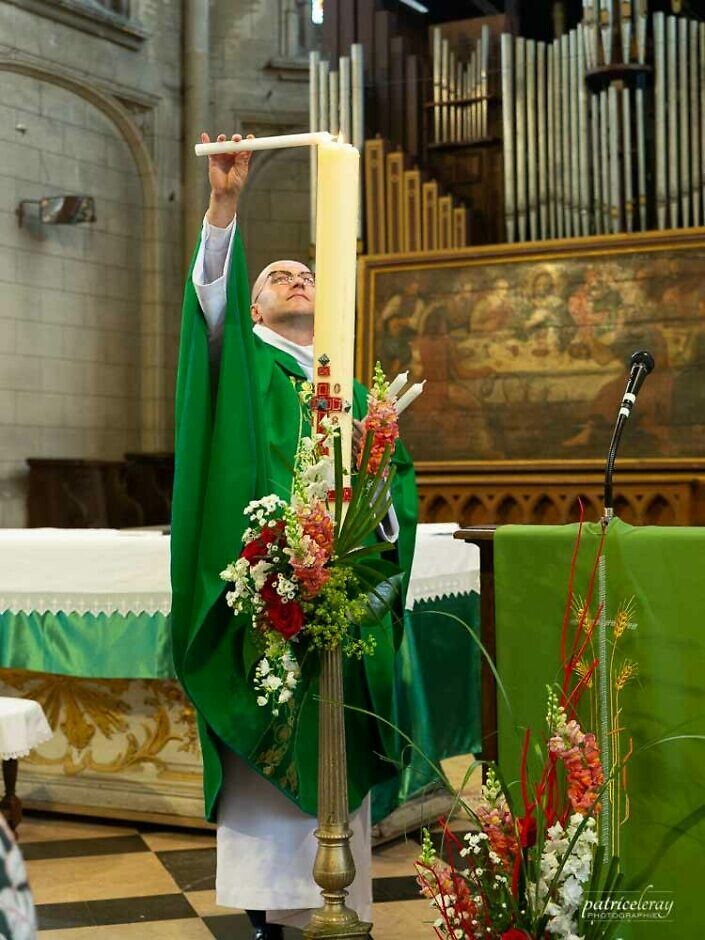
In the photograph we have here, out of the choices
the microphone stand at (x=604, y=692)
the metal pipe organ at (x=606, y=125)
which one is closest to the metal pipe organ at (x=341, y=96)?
the metal pipe organ at (x=606, y=125)

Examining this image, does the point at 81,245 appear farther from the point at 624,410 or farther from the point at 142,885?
the point at 624,410

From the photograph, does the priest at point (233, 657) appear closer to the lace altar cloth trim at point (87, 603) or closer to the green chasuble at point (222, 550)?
the green chasuble at point (222, 550)

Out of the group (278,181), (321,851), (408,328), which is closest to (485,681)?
(321,851)

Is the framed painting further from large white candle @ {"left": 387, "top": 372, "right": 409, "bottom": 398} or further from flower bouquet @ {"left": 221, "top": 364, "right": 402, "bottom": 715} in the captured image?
flower bouquet @ {"left": 221, "top": 364, "right": 402, "bottom": 715}

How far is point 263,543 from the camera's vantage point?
114 inches

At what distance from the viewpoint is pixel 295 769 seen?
135 inches

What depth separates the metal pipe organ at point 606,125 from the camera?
33.3 ft

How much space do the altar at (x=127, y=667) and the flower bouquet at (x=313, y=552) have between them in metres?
1.72

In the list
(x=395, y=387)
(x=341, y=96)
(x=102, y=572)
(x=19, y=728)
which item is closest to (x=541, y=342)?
(x=341, y=96)

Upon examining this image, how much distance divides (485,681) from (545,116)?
817 centimetres

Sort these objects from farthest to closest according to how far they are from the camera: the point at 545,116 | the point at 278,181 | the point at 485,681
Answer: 1. the point at 278,181
2. the point at 545,116
3. the point at 485,681

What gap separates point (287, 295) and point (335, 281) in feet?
3.09

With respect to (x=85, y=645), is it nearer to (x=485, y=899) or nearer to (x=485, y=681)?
(x=485, y=681)

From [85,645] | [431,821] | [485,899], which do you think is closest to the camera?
[485,899]
